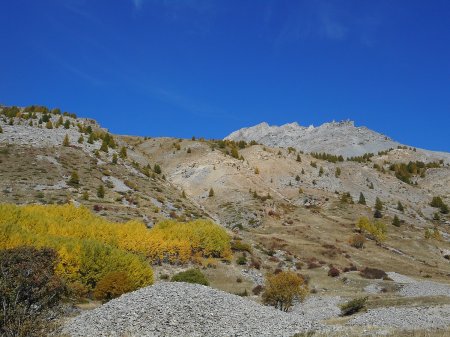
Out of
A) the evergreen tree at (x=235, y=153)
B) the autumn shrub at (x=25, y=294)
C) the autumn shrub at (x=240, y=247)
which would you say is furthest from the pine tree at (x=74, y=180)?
the autumn shrub at (x=25, y=294)

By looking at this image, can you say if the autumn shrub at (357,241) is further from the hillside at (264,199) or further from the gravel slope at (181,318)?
the gravel slope at (181,318)

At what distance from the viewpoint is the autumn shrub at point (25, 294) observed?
1146cm

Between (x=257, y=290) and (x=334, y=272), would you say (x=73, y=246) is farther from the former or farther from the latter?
(x=334, y=272)

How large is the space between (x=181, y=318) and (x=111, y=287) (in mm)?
9536

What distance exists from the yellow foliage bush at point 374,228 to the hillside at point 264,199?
0.85 m

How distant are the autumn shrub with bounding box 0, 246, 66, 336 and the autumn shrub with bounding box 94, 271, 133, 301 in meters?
15.0

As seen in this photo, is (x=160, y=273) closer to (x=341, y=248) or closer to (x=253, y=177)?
(x=341, y=248)

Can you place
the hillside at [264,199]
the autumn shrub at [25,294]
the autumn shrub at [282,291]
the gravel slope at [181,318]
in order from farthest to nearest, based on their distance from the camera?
1. the hillside at [264,199]
2. the autumn shrub at [282,291]
3. the gravel slope at [181,318]
4. the autumn shrub at [25,294]

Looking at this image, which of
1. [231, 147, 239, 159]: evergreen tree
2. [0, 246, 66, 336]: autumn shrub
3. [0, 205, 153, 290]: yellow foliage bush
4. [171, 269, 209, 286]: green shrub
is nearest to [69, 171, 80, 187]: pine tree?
[0, 205, 153, 290]: yellow foliage bush

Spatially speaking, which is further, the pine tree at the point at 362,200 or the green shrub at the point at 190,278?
the pine tree at the point at 362,200

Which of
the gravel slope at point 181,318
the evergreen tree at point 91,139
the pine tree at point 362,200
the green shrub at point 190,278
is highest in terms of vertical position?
the evergreen tree at point 91,139

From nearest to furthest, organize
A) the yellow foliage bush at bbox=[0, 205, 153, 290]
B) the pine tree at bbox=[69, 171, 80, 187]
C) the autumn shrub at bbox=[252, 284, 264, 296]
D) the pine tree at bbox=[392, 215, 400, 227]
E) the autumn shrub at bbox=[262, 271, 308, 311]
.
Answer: the yellow foliage bush at bbox=[0, 205, 153, 290]
the autumn shrub at bbox=[262, 271, 308, 311]
the autumn shrub at bbox=[252, 284, 264, 296]
the pine tree at bbox=[69, 171, 80, 187]
the pine tree at bbox=[392, 215, 400, 227]

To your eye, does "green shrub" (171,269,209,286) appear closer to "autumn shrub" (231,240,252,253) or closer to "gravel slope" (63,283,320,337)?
"gravel slope" (63,283,320,337)

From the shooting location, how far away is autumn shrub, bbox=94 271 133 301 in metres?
28.2
